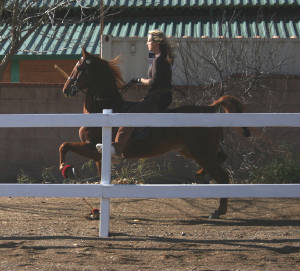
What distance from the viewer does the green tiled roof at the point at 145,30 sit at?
47.3ft

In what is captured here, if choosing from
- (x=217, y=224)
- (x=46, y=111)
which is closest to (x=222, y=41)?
(x=46, y=111)

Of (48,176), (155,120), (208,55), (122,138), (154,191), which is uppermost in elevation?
(208,55)

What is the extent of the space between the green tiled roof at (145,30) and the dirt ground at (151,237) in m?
6.67

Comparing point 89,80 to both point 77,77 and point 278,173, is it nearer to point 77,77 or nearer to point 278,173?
point 77,77

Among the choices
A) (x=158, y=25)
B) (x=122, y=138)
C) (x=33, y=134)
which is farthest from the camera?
(x=158, y=25)

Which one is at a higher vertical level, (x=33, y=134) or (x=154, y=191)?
(x=33, y=134)

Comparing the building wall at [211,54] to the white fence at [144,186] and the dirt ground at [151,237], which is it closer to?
the dirt ground at [151,237]

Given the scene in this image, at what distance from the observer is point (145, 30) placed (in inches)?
587

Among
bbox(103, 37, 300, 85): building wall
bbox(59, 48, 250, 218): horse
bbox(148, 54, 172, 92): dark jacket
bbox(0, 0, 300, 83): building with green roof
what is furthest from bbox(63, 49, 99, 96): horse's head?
bbox(0, 0, 300, 83): building with green roof

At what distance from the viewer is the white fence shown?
6254mm

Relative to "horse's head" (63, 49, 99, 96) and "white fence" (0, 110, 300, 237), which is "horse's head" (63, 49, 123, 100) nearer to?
"horse's head" (63, 49, 99, 96)

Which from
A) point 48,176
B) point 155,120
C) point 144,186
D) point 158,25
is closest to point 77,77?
point 155,120

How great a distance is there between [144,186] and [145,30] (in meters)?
9.29

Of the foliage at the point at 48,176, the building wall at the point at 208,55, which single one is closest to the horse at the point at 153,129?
the building wall at the point at 208,55
